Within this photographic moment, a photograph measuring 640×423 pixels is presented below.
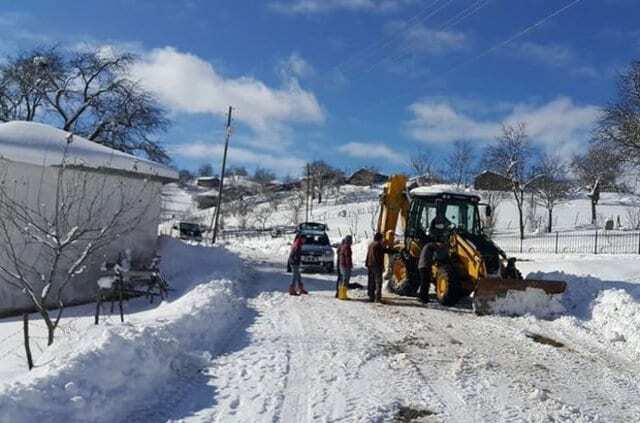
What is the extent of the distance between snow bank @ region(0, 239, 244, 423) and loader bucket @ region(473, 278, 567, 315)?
5233 millimetres

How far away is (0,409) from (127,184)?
12.9 metres

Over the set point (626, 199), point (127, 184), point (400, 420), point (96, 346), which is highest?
point (626, 199)

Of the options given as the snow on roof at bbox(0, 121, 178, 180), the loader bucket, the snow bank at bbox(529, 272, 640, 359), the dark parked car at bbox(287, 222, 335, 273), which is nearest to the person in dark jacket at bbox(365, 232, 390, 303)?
the loader bucket

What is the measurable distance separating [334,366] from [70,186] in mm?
8159

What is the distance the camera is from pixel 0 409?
4.97 metres

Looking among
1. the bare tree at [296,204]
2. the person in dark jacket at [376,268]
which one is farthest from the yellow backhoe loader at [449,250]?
the bare tree at [296,204]

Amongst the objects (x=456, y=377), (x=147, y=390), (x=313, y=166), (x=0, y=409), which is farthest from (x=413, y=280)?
(x=313, y=166)

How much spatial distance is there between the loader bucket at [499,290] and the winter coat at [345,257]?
4046 mm

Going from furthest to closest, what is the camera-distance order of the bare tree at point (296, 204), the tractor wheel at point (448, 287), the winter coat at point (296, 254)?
the bare tree at point (296, 204), the winter coat at point (296, 254), the tractor wheel at point (448, 287)

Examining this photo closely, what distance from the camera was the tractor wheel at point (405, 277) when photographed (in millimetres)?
15336

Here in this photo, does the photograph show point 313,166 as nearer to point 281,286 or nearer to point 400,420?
point 281,286

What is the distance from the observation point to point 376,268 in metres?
15.0

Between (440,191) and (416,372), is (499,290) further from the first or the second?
(416,372)

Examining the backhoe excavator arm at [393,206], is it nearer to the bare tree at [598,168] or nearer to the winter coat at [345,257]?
the winter coat at [345,257]
